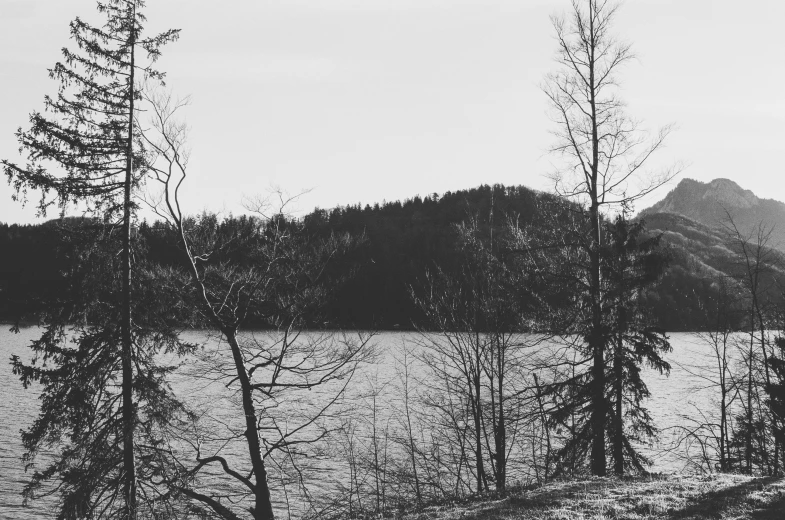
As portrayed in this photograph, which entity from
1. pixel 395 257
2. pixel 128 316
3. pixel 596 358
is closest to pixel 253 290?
pixel 128 316

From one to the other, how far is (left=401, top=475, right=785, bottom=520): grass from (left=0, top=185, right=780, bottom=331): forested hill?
7.95m

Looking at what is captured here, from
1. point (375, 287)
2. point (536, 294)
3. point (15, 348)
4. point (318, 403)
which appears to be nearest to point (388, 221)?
point (375, 287)

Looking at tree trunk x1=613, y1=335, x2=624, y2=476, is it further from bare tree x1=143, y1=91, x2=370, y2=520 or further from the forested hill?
bare tree x1=143, y1=91, x2=370, y2=520

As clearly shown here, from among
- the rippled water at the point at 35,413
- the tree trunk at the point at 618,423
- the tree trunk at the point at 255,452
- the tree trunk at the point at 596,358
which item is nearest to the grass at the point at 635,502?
the tree trunk at the point at 596,358

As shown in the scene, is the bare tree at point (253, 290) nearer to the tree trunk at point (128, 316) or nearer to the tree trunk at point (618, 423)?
the tree trunk at point (128, 316)

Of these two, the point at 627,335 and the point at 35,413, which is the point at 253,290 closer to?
the point at 627,335

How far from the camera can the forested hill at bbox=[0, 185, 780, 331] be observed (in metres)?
16.6

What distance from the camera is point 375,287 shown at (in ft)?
297

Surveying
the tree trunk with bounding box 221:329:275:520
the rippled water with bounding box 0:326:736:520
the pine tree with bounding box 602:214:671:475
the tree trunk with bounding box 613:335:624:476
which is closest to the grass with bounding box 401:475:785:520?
the tree trunk with bounding box 613:335:624:476

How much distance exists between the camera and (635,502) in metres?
12.0

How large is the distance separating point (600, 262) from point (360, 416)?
1925 cm

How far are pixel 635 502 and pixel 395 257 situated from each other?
103 m

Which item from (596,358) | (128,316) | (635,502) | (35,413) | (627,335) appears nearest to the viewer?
(635,502)

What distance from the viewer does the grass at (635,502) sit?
36.4 ft
